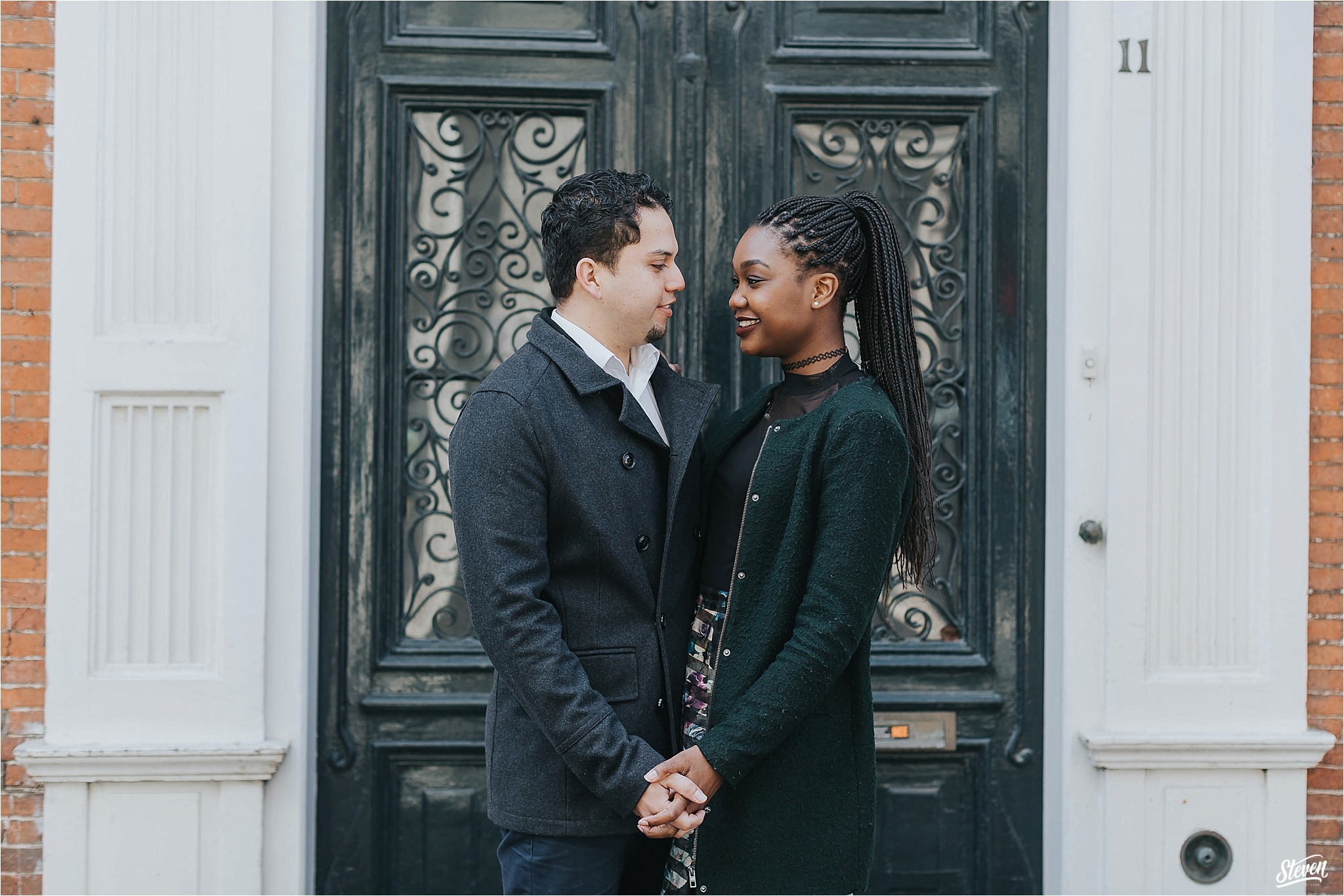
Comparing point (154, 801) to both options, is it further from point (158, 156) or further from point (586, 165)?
point (586, 165)

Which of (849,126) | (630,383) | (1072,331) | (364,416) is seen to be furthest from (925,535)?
(364,416)

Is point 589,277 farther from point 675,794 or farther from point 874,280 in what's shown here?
point 675,794

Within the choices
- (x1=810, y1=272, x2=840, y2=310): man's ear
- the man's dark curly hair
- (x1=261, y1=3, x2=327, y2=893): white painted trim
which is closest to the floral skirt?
(x1=810, y1=272, x2=840, y2=310): man's ear

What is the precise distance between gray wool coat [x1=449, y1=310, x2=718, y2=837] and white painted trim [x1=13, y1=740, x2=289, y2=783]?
3.80ft

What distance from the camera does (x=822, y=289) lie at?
2.27 m

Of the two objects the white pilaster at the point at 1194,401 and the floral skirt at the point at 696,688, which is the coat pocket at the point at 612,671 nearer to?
the floral skirt at the point at 696,688

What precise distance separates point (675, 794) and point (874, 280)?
1158 millimetres

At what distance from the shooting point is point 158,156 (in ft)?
10.2

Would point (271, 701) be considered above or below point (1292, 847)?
above

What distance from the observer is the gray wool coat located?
208cm

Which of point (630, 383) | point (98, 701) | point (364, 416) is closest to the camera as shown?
point (630, 383)

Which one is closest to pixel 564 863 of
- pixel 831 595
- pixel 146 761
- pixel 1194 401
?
pixel 831 595

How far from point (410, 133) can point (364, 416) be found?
0.91 meters

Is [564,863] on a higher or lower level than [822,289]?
lower
